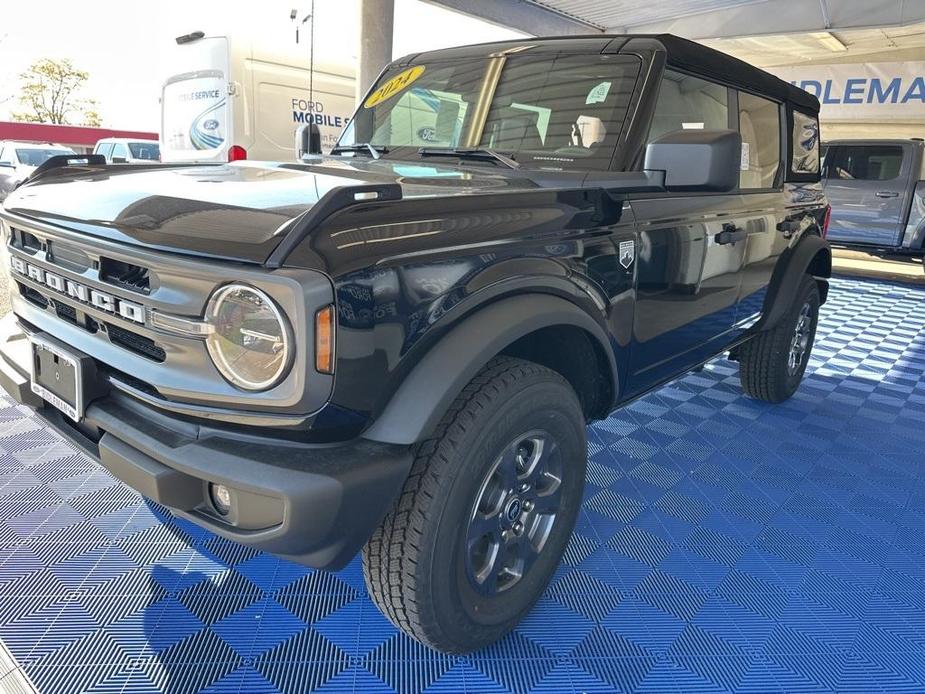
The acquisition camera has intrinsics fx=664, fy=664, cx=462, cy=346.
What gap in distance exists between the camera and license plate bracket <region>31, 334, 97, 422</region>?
1.60 m

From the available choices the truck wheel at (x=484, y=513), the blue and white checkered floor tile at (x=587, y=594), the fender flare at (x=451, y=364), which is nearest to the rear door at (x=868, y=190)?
the blue and white checkered floor tile at (x=587, y=594)

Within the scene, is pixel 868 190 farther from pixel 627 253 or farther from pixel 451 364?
pixel 451 364

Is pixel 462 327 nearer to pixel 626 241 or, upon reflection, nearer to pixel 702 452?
pixel 626 241

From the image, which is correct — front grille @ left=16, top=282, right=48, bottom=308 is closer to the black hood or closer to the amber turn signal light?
the black hood

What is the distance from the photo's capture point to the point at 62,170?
2109mm

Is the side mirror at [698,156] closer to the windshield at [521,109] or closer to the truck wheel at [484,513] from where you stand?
the windshield at [521,109]

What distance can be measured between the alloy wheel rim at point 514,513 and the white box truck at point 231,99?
23.3ft

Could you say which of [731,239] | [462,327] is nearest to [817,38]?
[731,239]

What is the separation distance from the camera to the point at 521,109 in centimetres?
249

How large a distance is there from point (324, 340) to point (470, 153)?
1.38m

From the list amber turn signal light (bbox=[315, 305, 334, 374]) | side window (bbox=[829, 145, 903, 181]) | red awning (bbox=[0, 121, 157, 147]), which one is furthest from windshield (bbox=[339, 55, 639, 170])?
red awning (bbox=[0, 121, 157, 147])

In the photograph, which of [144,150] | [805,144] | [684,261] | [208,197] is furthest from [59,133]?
[684,261]

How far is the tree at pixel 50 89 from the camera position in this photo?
40750mm

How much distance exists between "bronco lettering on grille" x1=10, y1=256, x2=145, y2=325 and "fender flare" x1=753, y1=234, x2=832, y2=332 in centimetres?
288
